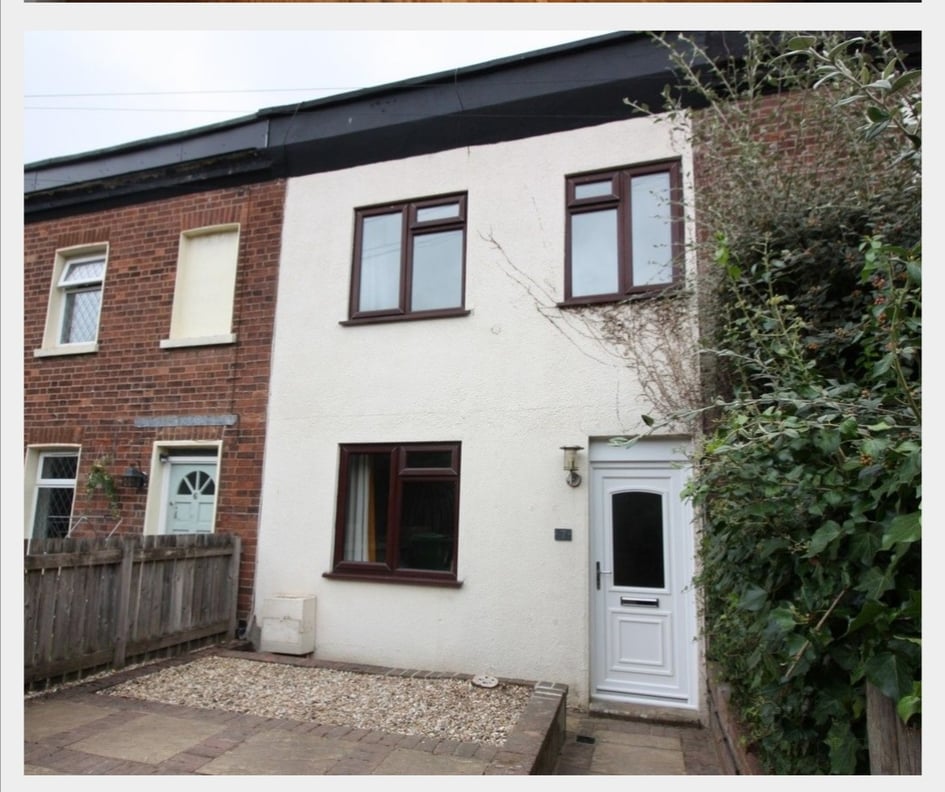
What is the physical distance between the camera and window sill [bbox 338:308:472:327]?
6.41m

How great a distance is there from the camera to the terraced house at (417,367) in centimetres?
570

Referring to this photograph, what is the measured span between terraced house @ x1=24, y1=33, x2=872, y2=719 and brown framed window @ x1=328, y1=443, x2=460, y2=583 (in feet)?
0.08

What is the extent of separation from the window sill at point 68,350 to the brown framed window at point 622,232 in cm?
585

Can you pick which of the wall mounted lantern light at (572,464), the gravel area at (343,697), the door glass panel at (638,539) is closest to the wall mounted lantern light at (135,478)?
the gravel area at (343,697)

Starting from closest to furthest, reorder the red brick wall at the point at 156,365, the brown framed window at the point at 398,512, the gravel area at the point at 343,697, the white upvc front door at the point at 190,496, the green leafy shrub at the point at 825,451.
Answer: the green leafy shrub at the point at 825,451 → the gravel area at the point at 343,697 → the brown framed window at the point at 398,512 → the red brick wall at the point at 156,365 → the white upvc front door at the point at 190,496

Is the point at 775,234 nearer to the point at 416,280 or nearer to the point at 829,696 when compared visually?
the point at 829,696

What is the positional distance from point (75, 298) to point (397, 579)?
19.2 ft

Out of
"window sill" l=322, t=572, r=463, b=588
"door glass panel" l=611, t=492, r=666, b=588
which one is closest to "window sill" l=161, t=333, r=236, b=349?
"window sill" l=322, t=572, r=463, b=588

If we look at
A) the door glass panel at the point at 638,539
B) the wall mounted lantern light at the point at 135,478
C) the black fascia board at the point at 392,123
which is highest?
the black fascia board at the point at 392,123

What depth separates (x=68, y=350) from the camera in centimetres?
796

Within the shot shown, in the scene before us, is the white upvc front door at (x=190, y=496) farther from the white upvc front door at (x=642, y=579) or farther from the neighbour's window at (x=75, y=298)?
the white upvc front door at (x=642, y=579)

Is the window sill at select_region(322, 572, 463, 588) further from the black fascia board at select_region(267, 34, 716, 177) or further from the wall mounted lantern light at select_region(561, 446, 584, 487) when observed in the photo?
the black fascia board at select_region(267, 34, 716, 177)

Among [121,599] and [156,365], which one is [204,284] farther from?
[121,599]

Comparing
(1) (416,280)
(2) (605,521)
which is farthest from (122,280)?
(2) (605,521)
